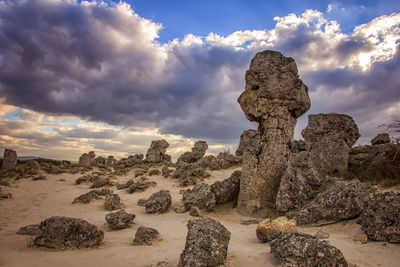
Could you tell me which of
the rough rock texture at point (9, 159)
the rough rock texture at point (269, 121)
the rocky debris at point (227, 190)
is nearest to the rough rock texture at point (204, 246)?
the rough rock texture at point (269, 121)

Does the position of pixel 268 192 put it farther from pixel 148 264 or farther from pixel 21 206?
pixel 21 206

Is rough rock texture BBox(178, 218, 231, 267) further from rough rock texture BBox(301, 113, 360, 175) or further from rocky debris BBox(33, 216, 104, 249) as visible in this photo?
rough rock texture BBox(301, 113, 360, 175)

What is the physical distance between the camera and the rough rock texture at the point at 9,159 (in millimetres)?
23672

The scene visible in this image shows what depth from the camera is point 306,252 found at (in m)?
3.46

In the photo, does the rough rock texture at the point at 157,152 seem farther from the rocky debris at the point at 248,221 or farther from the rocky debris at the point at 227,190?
the rocky debris at the point at 248,221

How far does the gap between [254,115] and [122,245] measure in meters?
6.11

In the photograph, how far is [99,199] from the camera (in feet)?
39.4

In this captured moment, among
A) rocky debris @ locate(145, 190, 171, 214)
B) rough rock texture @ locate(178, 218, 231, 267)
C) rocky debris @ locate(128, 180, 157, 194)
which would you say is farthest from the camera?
rocky debris @ locate(128, 180, 157, 194)

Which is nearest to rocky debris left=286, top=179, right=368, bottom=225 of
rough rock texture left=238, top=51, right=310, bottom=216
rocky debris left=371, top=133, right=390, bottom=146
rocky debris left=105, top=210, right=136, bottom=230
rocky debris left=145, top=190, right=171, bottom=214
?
rough rock texture left=238, top=51, right=310, bottom=216

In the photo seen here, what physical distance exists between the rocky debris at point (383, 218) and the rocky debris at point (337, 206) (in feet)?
2.89

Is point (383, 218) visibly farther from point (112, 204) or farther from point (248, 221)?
point (112, 204)

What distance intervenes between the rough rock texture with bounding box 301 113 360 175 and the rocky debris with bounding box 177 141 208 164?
15.0 metres

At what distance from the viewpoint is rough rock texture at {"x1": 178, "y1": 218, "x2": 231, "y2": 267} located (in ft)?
11.8

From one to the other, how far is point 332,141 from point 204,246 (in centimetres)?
1215
